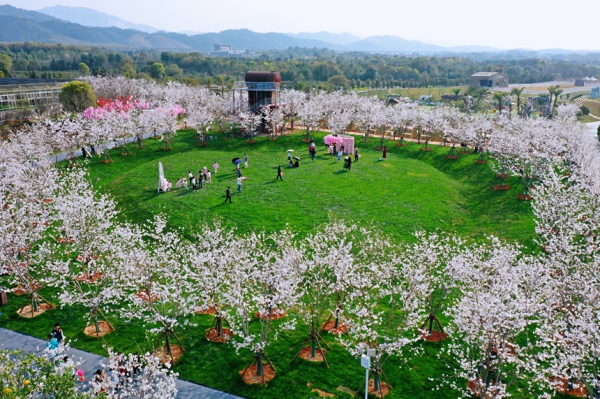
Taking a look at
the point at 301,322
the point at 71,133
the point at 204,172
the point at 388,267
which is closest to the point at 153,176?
the point at 204,172

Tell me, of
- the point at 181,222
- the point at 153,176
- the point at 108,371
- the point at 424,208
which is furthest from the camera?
the point at 153,176

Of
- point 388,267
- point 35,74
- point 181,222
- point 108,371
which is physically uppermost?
point 35,74

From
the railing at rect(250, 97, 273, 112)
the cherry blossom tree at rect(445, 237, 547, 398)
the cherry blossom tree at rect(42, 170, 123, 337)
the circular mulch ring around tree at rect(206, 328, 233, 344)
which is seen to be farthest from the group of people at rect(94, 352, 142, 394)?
the railing at rect(250, 97, 273, 112)

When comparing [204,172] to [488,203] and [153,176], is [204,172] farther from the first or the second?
[488,203]

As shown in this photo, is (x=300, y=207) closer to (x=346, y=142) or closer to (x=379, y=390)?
(x=346, y=142)

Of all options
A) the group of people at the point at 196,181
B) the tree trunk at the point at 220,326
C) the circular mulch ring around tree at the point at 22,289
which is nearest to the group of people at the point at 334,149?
the group of people at the point at 196,181

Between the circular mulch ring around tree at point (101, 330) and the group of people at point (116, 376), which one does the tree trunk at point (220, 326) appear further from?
the circular mulch ring around tree at point (101, 330)

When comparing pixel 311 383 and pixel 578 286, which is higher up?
pixel 578 286
